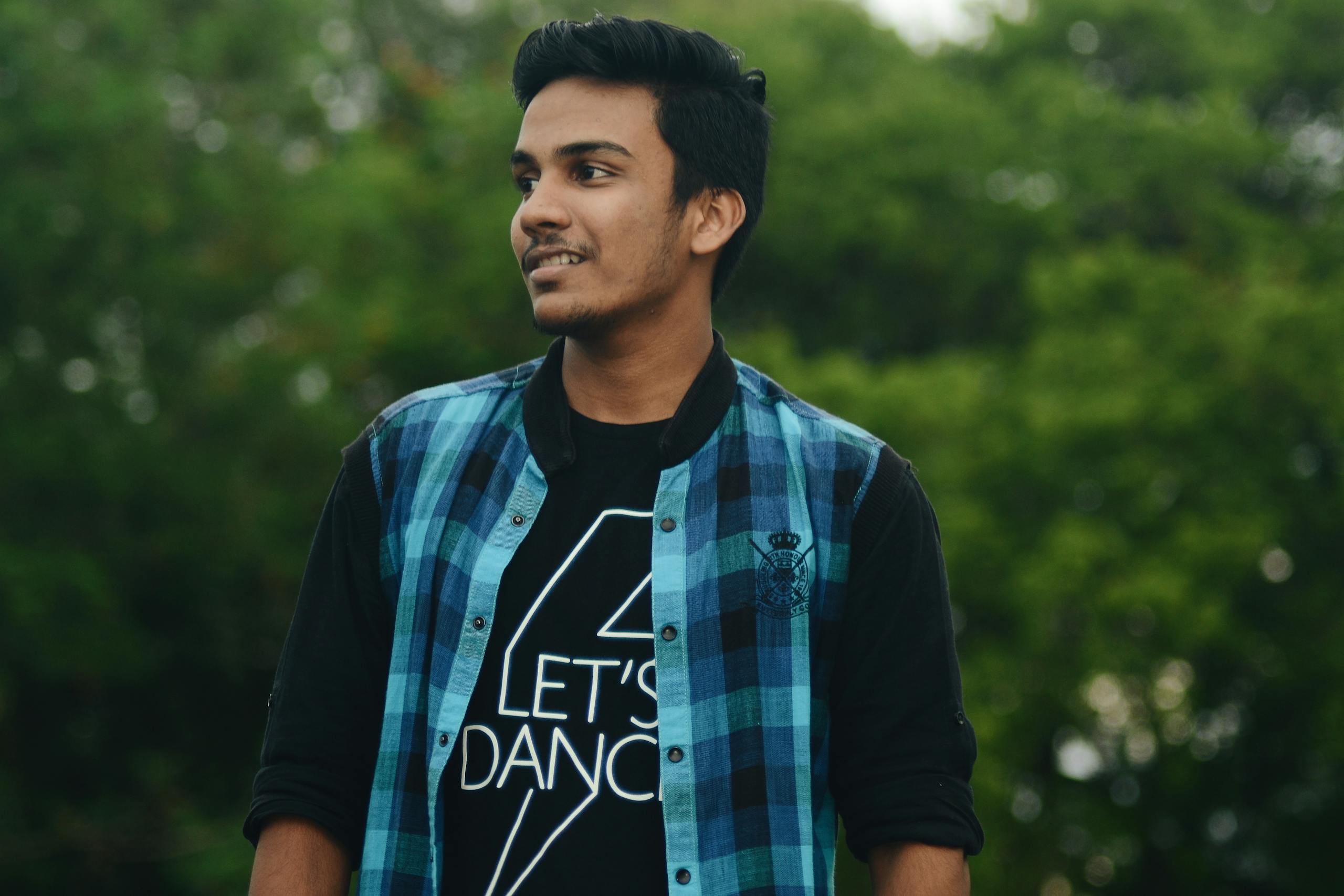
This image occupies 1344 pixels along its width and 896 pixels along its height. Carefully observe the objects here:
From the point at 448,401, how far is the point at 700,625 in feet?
1.70

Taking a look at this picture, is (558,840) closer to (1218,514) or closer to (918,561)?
(918,561)

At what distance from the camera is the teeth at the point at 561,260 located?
2168 millimetres

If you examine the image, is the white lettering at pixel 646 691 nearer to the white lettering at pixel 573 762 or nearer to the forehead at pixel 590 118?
the white lettering at pixel 573 762

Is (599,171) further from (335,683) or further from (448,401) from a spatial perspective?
(335,683)

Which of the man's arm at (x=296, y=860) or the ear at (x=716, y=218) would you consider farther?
the ear at (x=716, y=218)

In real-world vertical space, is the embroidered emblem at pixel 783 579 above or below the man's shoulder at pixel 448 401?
below

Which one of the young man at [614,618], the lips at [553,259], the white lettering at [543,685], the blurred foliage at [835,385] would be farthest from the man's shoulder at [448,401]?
the blurred foliage at [835,385]

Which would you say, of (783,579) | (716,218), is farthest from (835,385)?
(783,579)

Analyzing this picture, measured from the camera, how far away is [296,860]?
2.00 metres

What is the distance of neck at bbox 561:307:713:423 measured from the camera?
7.32 feet

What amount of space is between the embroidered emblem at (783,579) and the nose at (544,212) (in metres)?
0.54

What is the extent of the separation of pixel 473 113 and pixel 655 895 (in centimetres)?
1599

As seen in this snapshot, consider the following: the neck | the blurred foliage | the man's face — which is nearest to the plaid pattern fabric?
the neck

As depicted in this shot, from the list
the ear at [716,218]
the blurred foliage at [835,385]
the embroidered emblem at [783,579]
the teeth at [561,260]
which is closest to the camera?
the embroidered emblem at [783,579]
